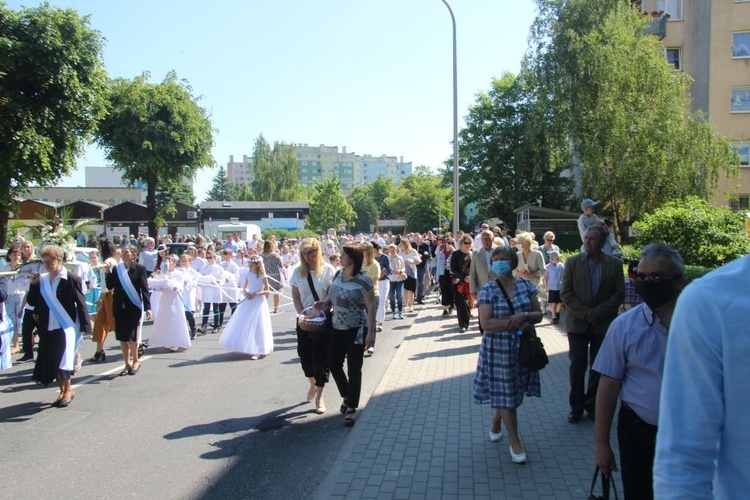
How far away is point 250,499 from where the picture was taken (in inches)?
175

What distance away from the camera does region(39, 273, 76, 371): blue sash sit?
685cm

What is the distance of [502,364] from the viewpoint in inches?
186

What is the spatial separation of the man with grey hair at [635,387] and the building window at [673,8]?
36.0 metres

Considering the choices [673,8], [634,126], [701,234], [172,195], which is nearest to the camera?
[701,234]

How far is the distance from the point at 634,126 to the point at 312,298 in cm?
2172

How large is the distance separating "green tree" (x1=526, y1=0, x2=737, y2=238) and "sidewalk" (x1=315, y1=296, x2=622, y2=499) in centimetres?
1883

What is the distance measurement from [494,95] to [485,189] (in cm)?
761

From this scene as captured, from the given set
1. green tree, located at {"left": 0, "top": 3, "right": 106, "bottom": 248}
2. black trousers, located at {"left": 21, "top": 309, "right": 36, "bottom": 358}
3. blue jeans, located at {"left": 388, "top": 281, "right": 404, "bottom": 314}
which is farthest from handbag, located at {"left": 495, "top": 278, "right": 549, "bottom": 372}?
green tree, located at {"left": 0, "top": 3, "right": 106, "bottom": 248}

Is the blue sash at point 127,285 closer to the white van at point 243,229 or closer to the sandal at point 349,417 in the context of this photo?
the sandal at point 349,417

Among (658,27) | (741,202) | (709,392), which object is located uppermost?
(658,27)

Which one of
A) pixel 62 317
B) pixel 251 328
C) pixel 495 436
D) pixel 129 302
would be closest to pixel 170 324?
pixel 251 328

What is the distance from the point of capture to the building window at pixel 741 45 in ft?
101

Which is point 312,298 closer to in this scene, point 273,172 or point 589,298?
point 589,298

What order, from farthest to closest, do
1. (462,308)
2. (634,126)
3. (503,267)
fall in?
(634,126) < (462,308) < (503,267)
